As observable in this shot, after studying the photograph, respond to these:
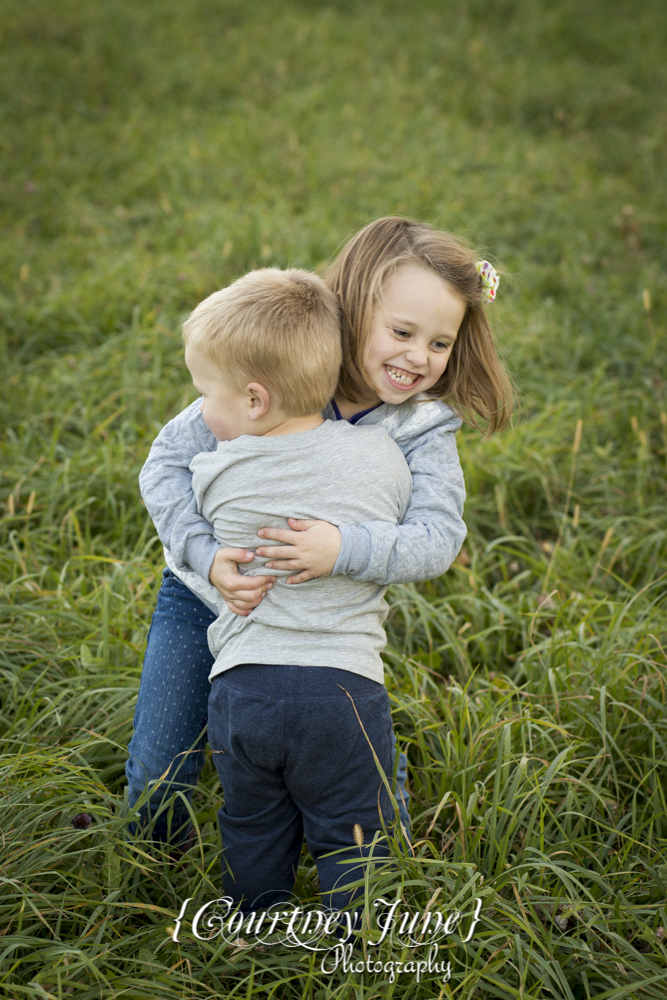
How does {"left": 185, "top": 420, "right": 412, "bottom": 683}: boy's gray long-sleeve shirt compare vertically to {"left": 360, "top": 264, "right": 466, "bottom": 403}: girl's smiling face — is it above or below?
below

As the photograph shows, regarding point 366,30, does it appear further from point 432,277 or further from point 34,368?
point 432,277

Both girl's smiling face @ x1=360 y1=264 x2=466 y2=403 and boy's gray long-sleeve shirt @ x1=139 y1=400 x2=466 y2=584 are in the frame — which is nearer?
boy's gray long-sleeve shirt @ x1=139 y1=400 x2=466 y2=584

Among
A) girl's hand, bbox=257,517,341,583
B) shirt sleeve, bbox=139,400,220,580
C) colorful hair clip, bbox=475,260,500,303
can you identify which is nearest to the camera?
girl's hand, bbox=257,517,341,583

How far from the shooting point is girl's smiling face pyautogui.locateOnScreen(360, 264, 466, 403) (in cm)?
163

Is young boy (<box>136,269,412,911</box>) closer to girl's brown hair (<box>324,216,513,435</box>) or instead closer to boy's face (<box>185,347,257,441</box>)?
boy's face (<box>185,347,257,441</box>)

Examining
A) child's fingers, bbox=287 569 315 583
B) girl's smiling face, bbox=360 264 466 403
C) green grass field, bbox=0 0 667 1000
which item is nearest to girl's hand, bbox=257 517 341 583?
child's fingers, bbox=287 569 315 583

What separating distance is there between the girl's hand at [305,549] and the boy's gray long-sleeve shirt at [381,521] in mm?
21

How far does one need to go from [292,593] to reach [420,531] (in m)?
0.28

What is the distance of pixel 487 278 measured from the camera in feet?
5.64

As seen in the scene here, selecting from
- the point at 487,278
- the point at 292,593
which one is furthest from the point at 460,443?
the point at 292,593

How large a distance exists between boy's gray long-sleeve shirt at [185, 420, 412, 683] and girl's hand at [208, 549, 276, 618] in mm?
20

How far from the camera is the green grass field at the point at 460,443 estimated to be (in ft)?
5.26

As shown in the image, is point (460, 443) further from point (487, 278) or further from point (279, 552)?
point (279, 552)

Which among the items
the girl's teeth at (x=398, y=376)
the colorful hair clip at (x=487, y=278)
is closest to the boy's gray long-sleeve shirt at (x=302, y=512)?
the girl's teeth at (x=398, y=376)
